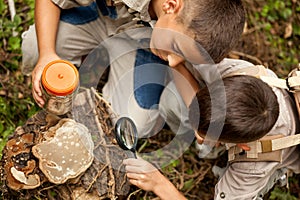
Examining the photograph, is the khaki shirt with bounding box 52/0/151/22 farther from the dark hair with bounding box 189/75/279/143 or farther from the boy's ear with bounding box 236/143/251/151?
the boy's ear with bounding box 236/143/251/151

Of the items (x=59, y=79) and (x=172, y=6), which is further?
(x=172, y=6)

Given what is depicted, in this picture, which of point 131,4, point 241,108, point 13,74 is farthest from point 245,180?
point 13,74

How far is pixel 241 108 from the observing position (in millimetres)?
1853

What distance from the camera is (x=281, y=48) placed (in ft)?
9.93

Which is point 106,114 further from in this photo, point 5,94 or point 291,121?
point 291,121

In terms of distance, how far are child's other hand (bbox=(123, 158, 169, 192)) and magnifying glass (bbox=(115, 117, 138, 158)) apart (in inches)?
2.4

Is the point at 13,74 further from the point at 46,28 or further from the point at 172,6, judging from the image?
the point at 172,6

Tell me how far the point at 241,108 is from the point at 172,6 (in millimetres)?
457

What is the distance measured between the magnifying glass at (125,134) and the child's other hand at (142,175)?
0.20ft

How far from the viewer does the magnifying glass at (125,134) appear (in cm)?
207

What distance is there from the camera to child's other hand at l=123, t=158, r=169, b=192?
2094mm

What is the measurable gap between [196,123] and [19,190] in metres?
0.74

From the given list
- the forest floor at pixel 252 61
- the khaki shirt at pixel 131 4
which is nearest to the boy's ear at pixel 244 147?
the forest floor at pixel 252 61

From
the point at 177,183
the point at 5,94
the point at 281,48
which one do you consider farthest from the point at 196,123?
the point at 281,48
